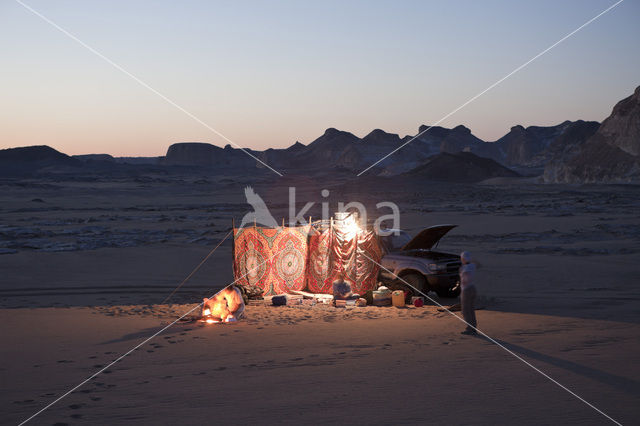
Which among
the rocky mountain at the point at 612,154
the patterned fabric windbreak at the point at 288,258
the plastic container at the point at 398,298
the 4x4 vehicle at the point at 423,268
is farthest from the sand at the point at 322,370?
the rocky mountain at the point at 612,154

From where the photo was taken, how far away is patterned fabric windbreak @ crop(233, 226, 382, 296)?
52.7 feet

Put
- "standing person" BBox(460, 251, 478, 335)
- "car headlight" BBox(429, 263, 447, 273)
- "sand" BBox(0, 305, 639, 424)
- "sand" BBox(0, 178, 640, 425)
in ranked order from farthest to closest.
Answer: "car headlight" BBox(429, 263, 447, 273), "standing person" BBox(460, 251, 478, 335), "sand" BBox(0, 178, 640, 425), "sand" BBox(0, 305, 639, 424)

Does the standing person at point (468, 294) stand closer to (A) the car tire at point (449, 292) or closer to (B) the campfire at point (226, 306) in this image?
(A) the car tire at point (449, 292)

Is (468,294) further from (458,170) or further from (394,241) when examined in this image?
(458,170)

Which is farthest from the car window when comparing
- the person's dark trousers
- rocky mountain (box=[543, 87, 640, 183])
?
rocky mountain (box=[543, 87, 640, 183])

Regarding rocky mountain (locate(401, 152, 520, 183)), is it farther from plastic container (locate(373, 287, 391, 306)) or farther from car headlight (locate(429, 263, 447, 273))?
plastic container (locate(373, 287, 391, 306))

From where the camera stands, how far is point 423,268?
14.8 meters

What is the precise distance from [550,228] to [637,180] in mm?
76760

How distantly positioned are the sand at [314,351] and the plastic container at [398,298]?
0.43 meters

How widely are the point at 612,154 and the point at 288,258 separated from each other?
114 metres

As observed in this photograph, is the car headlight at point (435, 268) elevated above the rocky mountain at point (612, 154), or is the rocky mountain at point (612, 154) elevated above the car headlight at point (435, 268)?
the rocky mountain at point (612, 154)

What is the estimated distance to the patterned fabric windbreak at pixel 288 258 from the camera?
52.7 ft

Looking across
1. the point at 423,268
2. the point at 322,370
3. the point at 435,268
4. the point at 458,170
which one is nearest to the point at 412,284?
the point at 423,268

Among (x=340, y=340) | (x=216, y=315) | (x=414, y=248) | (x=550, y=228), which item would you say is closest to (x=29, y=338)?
(x=216, y=315)
